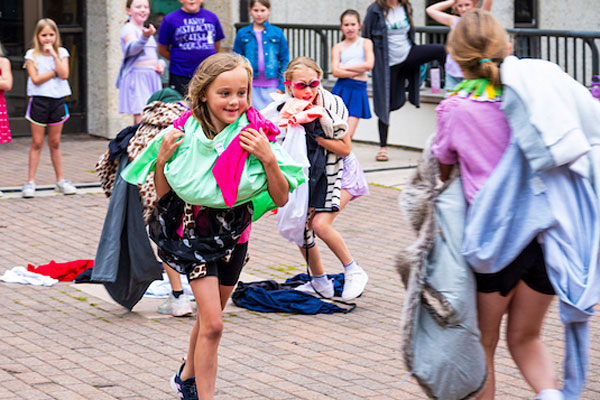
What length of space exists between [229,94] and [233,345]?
6.67ft

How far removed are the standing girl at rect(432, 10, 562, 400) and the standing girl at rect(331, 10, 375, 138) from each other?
7837mm

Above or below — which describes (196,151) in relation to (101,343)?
above

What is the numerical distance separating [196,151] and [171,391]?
1.37m

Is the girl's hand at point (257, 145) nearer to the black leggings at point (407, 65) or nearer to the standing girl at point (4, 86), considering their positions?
the standing girl at point (4, 86)

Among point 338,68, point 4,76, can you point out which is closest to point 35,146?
point 4,76

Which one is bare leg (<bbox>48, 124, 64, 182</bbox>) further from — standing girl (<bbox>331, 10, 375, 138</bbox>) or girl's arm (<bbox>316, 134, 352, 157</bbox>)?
girl's arm (<bbox>316, 134, 352, 157</bbox>)

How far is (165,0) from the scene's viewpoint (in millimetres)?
15492

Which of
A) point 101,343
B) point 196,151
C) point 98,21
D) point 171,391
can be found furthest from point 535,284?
point 98,21

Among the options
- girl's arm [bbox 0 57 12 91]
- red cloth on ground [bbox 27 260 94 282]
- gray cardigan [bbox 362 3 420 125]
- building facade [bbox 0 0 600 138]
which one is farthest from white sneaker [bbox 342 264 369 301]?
building facade [bbox 0 0 600 138]

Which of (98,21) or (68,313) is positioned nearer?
(68,313)

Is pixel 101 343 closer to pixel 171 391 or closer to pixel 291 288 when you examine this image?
pixel 171 391

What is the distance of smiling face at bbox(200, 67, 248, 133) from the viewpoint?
4484 millimetres

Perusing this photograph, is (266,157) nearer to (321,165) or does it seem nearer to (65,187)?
(321,165)

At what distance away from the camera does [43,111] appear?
34.9 ft
